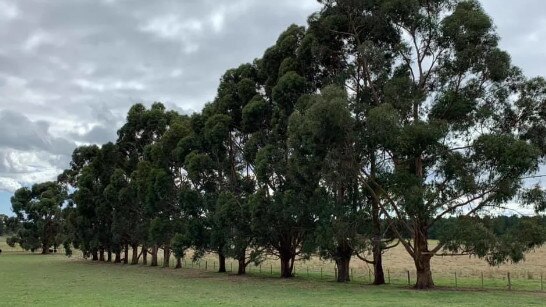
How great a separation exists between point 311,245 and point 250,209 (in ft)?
15.8

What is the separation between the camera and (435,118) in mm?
27562

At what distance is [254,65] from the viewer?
133 ft

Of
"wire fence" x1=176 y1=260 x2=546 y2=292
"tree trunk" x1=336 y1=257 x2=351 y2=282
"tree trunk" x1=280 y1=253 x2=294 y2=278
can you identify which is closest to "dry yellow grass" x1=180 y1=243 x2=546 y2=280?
"wire fence" x1=176 y1=260 x2=546 y2=292

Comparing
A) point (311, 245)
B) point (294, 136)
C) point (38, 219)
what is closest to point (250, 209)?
point (311, 245)

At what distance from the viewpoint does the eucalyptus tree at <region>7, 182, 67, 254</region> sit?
339 feet

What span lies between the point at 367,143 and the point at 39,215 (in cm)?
9297

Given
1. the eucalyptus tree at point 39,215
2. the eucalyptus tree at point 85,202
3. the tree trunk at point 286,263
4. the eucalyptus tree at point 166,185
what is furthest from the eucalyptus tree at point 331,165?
the eucalyptus tree at point 39,215

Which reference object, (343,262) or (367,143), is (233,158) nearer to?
(343,262)

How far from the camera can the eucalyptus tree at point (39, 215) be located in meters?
103

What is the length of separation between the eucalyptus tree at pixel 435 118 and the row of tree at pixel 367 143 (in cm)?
7

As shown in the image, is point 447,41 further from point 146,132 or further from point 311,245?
point 146,132

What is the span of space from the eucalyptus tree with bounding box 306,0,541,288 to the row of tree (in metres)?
0.07

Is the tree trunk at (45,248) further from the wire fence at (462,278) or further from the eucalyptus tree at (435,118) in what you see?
the eucalyptus tree at (435,118)

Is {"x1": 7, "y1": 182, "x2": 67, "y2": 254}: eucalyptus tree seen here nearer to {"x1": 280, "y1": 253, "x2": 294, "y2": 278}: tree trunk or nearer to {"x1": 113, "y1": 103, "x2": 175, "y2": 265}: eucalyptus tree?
{"x1": 113, "y1": 103, "x2": 175, "y2": 265}: eucalyptus tree
